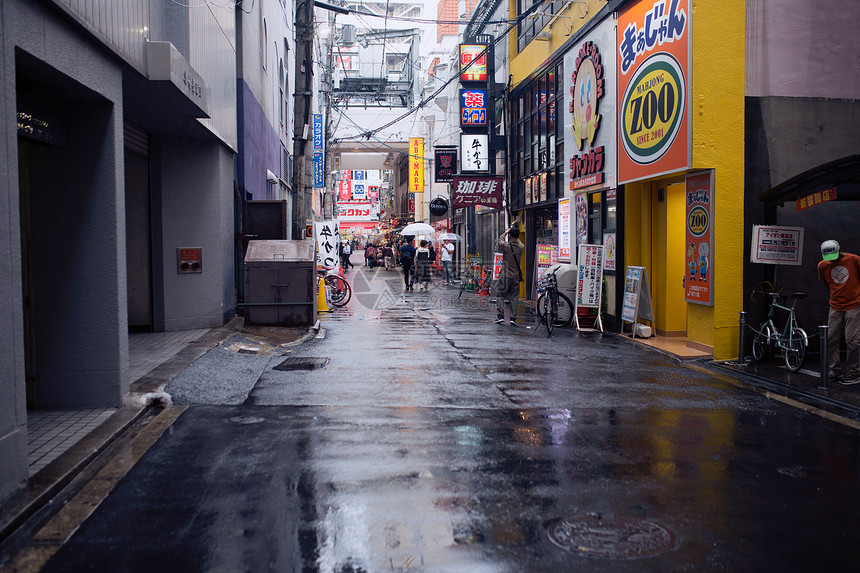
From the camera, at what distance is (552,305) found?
1518 centimetres

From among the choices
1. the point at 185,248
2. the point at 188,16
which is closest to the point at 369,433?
the point at 188,16

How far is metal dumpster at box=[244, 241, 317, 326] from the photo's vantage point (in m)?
13.9

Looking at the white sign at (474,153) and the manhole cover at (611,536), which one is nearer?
the manhole cover at (611,536)

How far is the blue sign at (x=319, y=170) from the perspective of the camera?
110 feet

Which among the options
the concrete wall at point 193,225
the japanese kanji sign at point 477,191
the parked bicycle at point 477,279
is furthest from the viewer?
the parked bicycle at point 477,279

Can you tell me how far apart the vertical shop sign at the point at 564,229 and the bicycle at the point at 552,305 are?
1788mm

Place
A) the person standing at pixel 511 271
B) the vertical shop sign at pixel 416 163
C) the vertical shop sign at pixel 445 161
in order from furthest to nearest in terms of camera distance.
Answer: the vertical shop sign at pixel 416 163 < the vertical shop sign at pixel 445 161 < the person standing at pixel 511 271

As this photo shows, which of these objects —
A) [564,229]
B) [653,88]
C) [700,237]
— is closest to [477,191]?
[564,229]

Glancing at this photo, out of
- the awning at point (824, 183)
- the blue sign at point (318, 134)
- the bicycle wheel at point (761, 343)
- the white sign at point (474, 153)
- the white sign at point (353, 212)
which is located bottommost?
the bicycle wheel at point (761, 343)

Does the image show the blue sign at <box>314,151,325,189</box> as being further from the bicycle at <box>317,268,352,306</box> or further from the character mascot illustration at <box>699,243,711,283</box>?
the character mascot illustration at <box>699,243,711,283</box>

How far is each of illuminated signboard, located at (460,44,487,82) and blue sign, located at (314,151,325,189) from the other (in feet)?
35.2

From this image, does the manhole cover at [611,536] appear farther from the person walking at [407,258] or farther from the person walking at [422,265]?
the person walking at [407,258]

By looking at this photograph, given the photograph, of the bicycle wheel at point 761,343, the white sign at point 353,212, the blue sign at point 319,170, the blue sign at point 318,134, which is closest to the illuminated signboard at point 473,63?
the blue sign at point 318,134

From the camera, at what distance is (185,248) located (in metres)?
13.1
